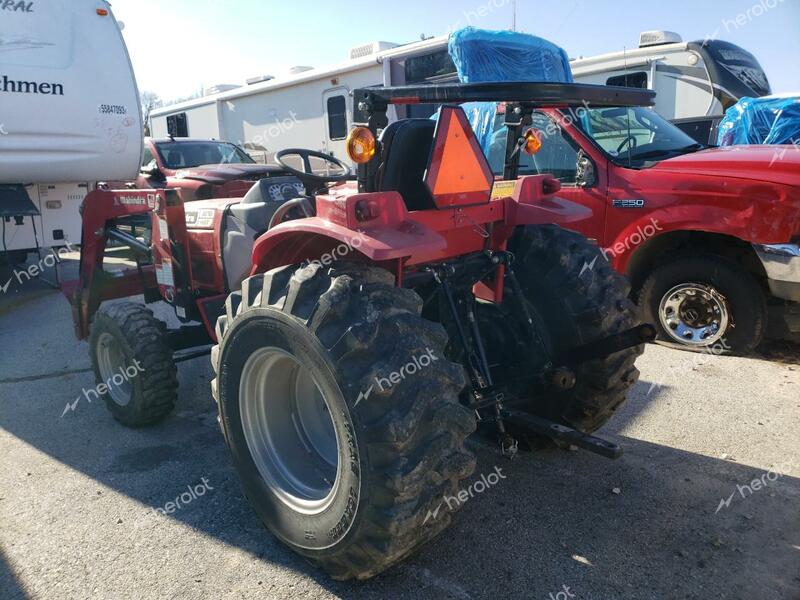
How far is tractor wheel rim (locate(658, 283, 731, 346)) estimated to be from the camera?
17.1 ft

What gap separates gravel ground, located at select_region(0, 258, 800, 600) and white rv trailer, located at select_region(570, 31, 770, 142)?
5526 mm

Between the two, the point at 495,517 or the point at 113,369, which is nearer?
the point at 495,517

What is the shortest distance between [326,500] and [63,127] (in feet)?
20.9

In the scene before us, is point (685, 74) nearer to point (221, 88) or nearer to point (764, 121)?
point (764, 121)

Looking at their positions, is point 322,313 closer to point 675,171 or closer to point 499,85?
point 499,85

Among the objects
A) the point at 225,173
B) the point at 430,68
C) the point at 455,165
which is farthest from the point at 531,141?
the point at 430,68

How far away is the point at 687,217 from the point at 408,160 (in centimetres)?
338

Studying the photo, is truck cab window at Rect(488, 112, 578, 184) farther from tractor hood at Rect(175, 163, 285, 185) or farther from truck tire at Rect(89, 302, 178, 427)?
truck tire at Rect(89, 302, 178, 427)

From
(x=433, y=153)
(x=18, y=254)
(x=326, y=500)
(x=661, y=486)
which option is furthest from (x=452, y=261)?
(x=18, y=254)

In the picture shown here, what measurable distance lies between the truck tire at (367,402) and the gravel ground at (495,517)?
0.34m

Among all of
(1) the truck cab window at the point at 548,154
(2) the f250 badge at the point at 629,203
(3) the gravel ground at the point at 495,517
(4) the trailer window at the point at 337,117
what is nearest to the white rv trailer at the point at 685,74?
(1) the truck cab window at the point at 548,154

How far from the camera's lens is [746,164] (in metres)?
4.99

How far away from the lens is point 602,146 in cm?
566

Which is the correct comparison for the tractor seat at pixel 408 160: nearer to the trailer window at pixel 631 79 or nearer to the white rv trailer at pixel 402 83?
the white rv trailer at pixel 402 83
